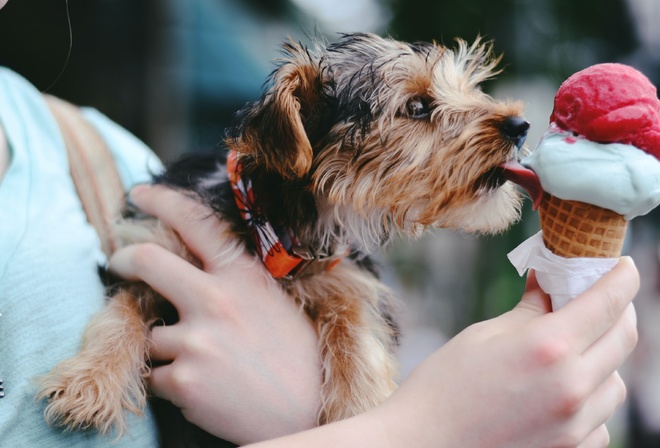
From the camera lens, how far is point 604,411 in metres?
1.32

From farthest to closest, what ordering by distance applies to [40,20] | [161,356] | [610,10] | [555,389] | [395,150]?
[610,10] → [40,20] → [395,150] → [161,356] → [555,389]

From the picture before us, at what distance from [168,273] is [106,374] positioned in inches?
14.6

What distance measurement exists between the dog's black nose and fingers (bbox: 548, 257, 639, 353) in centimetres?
75

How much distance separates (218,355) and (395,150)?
927 millimetres

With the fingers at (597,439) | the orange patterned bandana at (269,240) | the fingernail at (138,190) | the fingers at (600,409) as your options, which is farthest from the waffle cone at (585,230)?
the fingernail at (138,190)

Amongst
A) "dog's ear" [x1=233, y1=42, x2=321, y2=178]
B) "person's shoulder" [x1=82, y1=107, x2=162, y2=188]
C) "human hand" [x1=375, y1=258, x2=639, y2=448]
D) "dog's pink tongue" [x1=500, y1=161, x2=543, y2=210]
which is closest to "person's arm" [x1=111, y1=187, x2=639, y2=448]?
"human hand" [x1=375, y1=258, x2=639, y2=448]

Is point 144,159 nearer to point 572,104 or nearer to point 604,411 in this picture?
point 572,104

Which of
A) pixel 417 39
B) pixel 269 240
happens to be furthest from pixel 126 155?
pixel 417 39

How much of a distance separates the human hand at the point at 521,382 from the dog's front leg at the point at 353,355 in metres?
0.65

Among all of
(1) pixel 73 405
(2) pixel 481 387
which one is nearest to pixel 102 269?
(1) pixel 73 405

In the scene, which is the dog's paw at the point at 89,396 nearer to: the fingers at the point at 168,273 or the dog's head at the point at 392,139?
the fingers at the point at 168,273

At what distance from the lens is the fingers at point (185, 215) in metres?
2.11

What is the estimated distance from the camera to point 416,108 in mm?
2203

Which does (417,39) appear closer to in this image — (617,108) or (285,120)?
(285,120)
